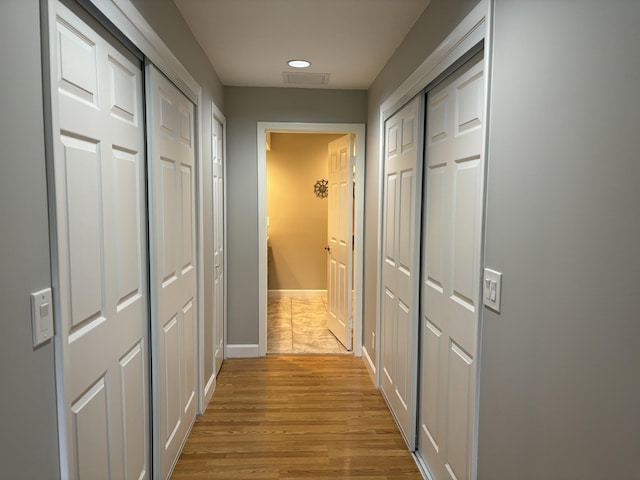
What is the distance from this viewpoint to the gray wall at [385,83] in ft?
6.48

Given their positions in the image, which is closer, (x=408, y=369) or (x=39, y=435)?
(x=39, y=435)

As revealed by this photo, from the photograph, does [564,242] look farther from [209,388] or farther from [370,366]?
[370,366]

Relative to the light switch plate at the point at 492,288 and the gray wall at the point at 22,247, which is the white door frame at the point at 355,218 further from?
the gray wall at the point at 22,247

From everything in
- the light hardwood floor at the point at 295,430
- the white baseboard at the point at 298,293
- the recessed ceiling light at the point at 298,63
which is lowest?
the light hardwood floor at the point at 295,430

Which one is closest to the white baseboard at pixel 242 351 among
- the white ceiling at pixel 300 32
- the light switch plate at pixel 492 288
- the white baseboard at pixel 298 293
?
the white ceiling at pixel 300 32

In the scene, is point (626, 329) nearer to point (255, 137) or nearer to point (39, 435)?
point (39, 435)

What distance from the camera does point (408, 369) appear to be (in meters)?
2.64

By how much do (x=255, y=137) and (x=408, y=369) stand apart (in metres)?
2.36

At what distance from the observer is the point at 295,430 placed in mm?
2820

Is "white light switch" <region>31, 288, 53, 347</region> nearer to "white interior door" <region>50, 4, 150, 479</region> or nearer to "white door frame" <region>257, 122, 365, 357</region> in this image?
"white interior door" <region>50, 4, 150, 479</region>

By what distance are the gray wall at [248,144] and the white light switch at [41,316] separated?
2881 millimetres

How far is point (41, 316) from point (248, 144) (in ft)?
9.95

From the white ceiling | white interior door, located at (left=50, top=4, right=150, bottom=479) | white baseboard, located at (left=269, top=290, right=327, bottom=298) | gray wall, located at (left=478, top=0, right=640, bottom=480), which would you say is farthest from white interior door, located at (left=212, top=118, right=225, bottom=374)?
white baseboard, located at (left=269, top=290, right=327, bottom=298)

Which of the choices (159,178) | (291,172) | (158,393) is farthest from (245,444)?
(291,172)
